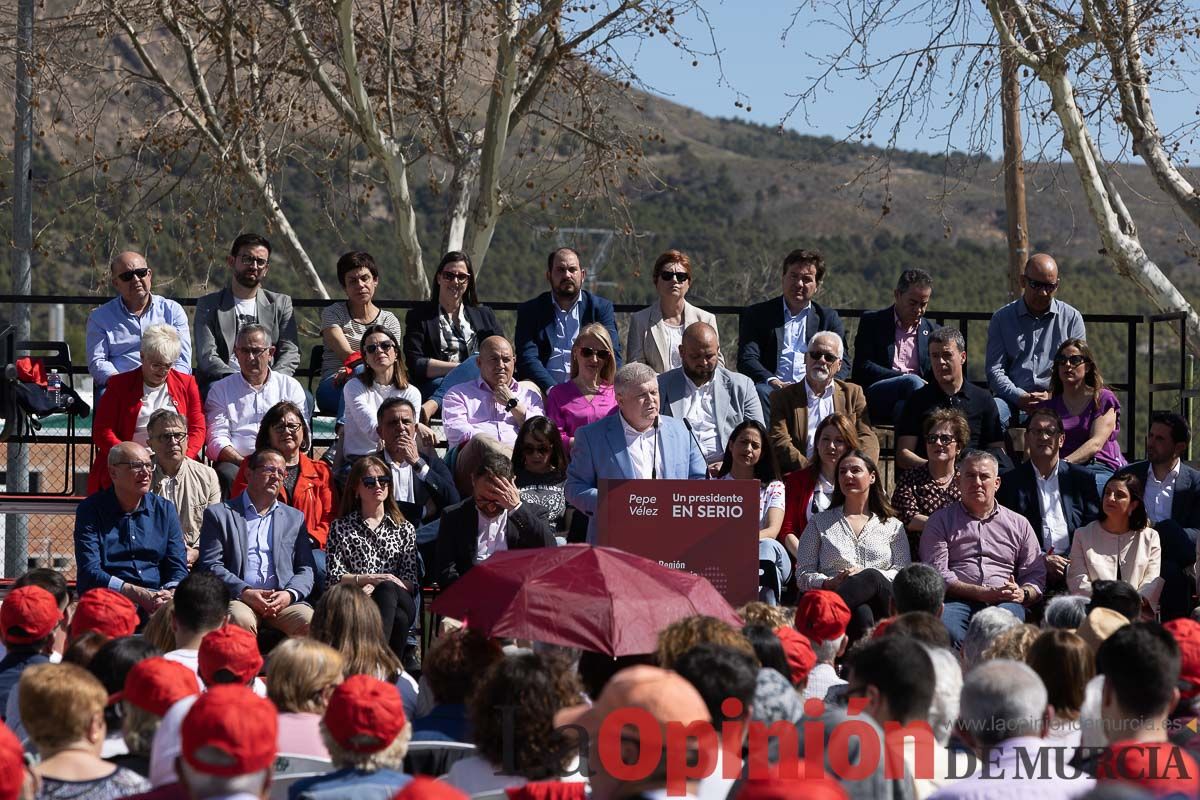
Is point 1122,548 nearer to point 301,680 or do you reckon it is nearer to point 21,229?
point 301,680

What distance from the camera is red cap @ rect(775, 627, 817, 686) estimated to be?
5953mm

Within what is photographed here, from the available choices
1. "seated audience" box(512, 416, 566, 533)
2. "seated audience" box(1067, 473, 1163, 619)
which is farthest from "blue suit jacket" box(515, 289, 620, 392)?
"seated audience" box(1067, 473, 1163, 619)

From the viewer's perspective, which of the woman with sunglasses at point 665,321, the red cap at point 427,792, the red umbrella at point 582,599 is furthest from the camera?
the woman with sunglasses at point 665,321

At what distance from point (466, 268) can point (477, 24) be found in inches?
238

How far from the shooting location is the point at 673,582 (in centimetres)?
673

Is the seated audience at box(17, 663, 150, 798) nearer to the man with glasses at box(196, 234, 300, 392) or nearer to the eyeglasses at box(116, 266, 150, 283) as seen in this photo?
the man with glasses at box(196, 234, 300, 392)

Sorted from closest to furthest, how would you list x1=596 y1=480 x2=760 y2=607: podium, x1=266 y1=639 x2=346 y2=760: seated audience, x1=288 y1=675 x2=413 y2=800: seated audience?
1. x1=288 y1=675 x2=413 y2=800: seated audience
2. x1=266 y1=639 x2=346 y2=760: seated audience
3. x1=596 y1=480 x2=760 y2=607: podium

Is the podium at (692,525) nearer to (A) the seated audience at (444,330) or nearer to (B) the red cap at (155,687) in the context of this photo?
(B) the red cap at (155,687)

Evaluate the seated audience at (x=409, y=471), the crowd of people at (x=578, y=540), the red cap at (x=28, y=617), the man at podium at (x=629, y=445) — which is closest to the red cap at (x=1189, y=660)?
the crowd of people at (x=578, y=540)

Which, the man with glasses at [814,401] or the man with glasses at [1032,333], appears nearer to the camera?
the man with glasses at [814,401]

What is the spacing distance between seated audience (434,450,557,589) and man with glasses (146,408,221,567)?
1.54 m

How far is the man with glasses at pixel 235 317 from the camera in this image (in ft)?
34.5

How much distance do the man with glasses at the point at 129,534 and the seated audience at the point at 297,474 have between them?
667mm

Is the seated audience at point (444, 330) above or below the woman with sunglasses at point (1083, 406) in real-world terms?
above
